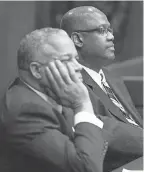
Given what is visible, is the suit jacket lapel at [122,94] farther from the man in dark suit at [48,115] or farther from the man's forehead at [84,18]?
the man in dark suit at [48,115]

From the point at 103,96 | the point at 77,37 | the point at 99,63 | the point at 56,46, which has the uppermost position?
the point at 56,46

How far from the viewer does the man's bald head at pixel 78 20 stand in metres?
2.04

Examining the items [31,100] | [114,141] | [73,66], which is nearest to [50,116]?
[31,100]

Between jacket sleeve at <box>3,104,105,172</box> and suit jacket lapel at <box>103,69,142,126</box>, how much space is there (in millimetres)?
661

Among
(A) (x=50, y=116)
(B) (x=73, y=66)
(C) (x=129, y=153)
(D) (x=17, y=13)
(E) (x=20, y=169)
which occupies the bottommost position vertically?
(C) (x=129, y=153)

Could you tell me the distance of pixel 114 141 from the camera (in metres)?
1.98

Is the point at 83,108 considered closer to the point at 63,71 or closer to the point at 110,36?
the point at 63,71

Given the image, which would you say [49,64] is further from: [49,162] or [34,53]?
[49,162]

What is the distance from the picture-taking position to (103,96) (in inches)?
81.9

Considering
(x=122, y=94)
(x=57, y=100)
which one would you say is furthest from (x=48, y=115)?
(x=122, y=94)

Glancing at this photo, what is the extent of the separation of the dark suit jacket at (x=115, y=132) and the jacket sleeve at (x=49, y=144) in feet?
0.89

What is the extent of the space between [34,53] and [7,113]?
9.2 inches

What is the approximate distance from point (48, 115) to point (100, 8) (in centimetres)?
86

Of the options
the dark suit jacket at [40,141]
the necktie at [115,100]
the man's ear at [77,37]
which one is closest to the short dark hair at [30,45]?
the dark suit jacket at [40,141]
